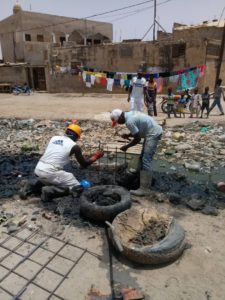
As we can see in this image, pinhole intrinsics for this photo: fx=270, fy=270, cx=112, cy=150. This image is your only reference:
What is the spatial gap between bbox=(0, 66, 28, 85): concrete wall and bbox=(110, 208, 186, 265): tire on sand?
91.7 feet

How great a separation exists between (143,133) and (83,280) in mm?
2805

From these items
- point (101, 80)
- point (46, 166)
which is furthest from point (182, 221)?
point (101, 80)

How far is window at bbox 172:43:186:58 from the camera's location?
60.5ft

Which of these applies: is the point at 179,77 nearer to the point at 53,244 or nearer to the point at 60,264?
the point at 53,244

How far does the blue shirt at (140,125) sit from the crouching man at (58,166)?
95cm

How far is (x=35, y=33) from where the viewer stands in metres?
34.5

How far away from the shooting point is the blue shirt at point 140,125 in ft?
15.8

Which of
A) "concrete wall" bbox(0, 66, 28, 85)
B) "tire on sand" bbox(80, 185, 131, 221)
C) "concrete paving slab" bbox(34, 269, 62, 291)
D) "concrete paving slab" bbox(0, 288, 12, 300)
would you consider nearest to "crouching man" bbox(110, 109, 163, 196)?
"tire on sand" bbox(80, 185, 131, 221)

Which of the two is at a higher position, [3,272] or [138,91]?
[138,91]

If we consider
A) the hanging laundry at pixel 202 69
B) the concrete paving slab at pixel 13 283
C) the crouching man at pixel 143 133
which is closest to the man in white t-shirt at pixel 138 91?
the crouching man at pixel 143 133

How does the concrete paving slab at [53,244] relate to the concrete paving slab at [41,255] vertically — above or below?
above

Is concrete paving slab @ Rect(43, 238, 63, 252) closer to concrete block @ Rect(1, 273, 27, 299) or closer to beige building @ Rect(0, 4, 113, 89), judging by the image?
concrete block @ Rect(1, 273, 27, 299)

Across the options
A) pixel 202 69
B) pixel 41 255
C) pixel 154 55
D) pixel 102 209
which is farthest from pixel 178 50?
pixel 41 255

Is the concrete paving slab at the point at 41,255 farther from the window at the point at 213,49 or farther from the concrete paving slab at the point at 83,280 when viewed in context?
the window at the point at 213,49
